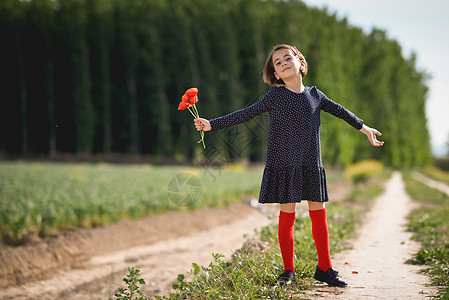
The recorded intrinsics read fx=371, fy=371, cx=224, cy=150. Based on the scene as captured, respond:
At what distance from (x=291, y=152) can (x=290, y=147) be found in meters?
0.04

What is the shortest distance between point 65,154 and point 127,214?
23.8 meters

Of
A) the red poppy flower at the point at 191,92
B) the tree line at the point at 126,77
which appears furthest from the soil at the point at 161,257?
the tree line at the point at 126,77

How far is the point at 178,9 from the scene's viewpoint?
82.2 ft

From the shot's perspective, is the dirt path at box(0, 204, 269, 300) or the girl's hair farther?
the dirt path at box(0, 204, 269, 300)

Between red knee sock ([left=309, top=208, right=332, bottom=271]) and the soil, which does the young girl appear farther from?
the soil

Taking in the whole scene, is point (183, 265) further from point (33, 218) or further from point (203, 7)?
point (203, 7)

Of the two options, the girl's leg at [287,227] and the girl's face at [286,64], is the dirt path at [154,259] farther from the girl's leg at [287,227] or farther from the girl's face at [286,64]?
the girl's face at [286,64]

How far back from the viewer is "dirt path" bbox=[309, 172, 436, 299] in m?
2.86

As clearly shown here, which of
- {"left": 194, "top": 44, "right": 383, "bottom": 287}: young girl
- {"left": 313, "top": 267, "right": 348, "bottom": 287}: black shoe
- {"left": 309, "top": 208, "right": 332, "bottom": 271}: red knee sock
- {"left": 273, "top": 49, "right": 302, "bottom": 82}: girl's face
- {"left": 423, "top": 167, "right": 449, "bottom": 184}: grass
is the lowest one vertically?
{"left": 423, "top": 167, "right": 449, "bottom": 184}: grass

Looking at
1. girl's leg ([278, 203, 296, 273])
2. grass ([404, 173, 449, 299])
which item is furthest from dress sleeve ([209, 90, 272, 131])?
grass ([404, 173, 449, 299])

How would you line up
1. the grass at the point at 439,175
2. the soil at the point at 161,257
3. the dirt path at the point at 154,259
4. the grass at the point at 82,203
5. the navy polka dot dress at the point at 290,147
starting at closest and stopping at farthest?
the navy polka dot dress at the point at 290,147 → the soil at the point at 161,257 → the dirt path at the point at 154,259 → the grass at the point at 82,203 → the grass at the point at 439,175

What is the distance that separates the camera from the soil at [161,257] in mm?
3343

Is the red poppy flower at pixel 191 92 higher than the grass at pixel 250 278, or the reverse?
the red poppy flower at pixel 191 92

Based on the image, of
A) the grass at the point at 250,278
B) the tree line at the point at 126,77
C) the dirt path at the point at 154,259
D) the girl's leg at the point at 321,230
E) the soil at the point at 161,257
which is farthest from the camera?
the tree line at the point at 126,77
